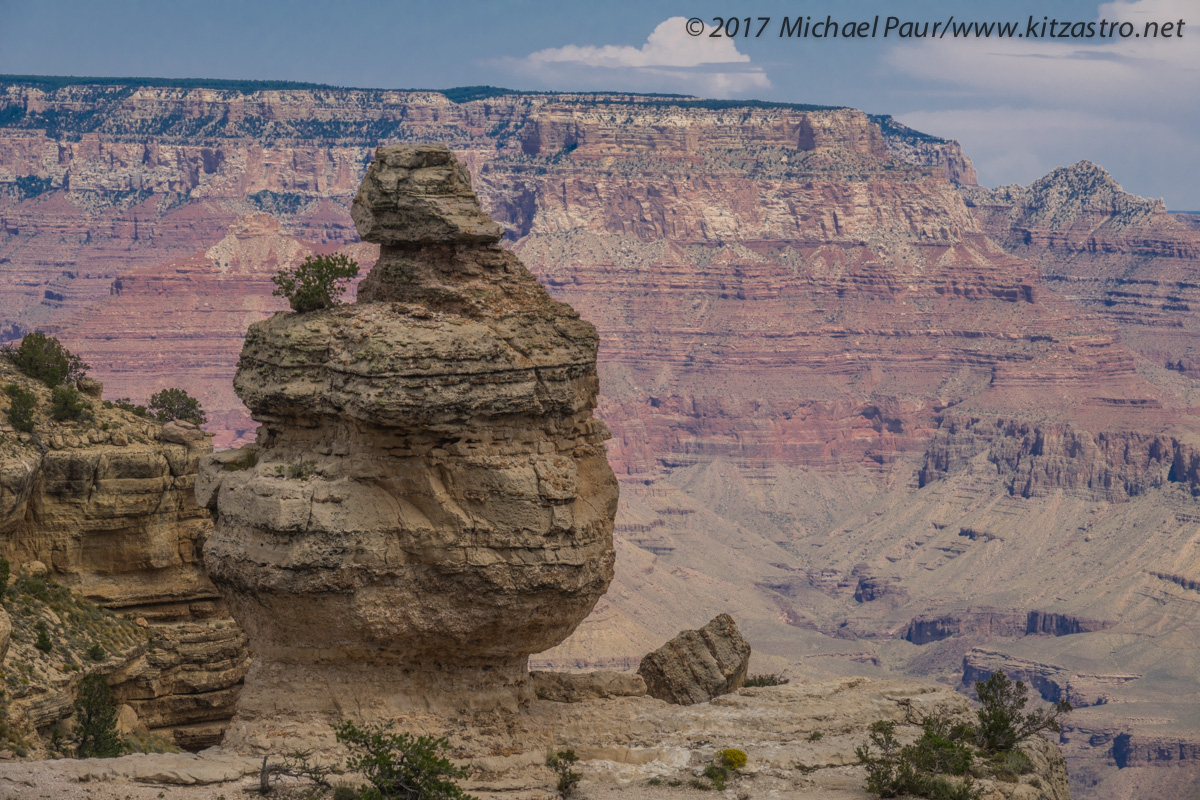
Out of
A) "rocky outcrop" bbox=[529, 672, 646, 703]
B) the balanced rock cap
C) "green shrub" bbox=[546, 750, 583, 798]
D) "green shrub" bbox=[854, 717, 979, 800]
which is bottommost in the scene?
"green shrub" bbox=[546, 750, 583, 798]

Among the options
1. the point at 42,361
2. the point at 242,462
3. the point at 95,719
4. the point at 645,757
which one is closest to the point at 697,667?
the point at 645,757

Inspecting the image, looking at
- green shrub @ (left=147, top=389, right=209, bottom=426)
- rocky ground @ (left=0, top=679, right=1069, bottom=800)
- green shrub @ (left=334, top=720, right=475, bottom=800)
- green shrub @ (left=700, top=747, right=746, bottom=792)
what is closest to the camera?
green shrub @ (left=334, top=720, right=475, bottom=800)

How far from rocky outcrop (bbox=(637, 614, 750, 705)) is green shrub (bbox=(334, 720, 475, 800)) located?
7.71m

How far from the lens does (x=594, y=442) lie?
1240 inches

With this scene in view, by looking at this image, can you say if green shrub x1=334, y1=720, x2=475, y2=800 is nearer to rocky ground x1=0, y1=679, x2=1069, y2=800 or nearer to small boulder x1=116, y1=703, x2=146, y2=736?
rocky ground x1=0, y1=679, x2=1069, y2=800

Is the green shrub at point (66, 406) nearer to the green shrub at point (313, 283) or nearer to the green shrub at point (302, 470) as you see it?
the green shrub at point (313, 283)

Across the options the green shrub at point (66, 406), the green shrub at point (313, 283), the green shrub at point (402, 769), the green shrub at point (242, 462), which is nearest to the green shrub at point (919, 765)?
the green shrub at point (402, 769)

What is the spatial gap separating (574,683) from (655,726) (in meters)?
2.42

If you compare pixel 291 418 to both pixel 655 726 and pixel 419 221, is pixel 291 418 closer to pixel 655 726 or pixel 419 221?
pixel 419 221

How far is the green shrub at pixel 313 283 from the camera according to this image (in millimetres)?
31281

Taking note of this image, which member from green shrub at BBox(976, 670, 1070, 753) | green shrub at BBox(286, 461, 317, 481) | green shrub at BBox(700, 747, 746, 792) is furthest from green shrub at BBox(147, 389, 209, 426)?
green shrub at BBox(976, 670, 1070, 753)

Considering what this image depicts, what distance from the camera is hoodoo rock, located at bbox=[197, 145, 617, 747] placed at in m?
29.1

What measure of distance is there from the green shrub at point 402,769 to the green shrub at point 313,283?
25.3 ft

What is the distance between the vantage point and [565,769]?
29578 millimetres
